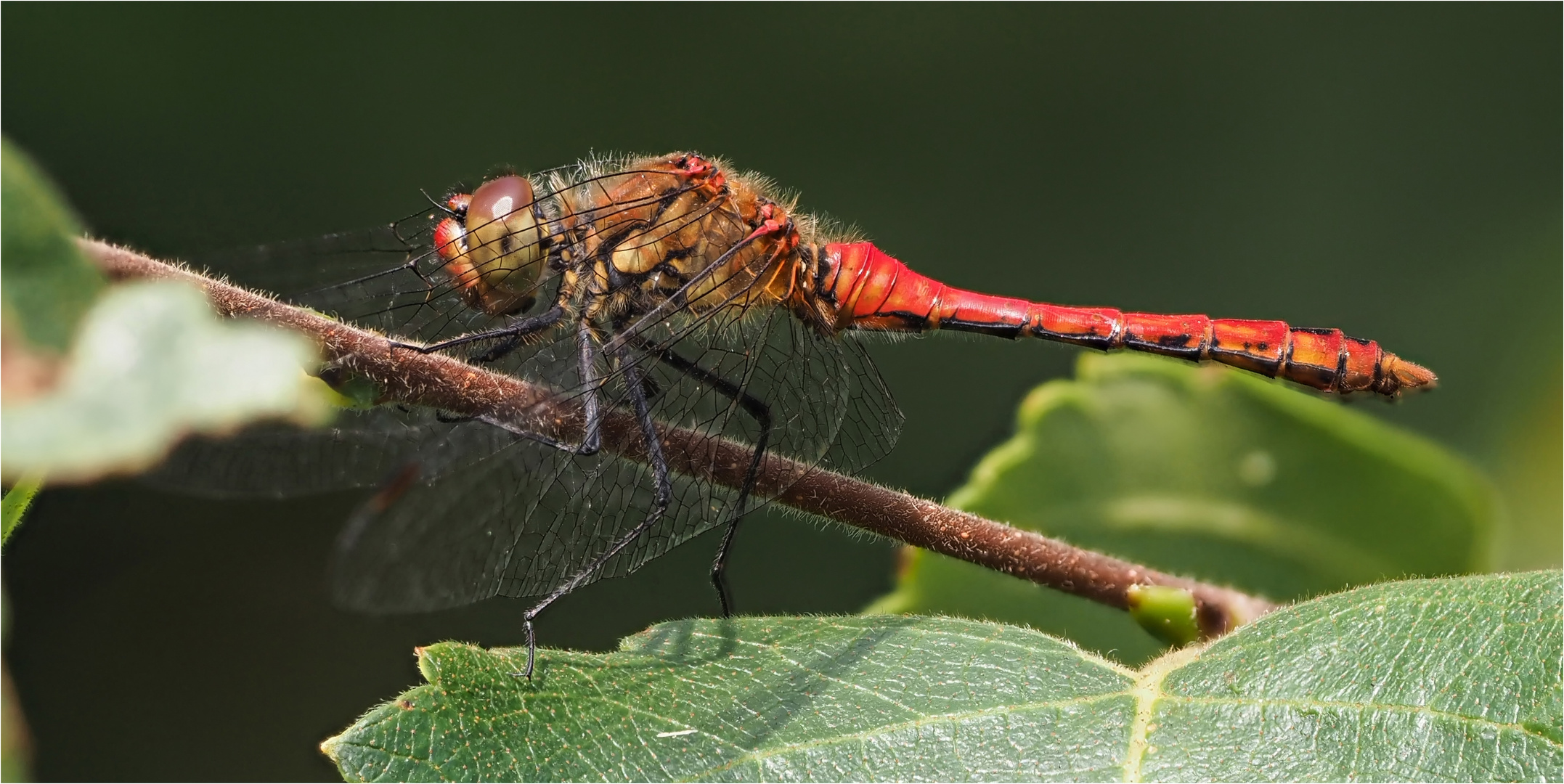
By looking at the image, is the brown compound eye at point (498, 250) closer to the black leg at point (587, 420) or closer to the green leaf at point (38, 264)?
the black leg at point (587, 420)

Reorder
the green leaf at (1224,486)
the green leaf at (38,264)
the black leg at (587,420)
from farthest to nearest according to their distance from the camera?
1. the green leaf at (1224,486)
2. the black leg at (587,420)
3. the green leaf at (38,264)

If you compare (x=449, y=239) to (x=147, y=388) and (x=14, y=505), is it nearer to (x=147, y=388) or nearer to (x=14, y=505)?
(x=14, y=505)

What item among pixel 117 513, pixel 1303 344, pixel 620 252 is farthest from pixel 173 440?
pixel 117 513

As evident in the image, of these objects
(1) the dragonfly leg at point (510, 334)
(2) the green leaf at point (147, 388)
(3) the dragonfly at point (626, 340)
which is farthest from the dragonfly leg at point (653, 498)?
(2) the green leaf at point (147, 388)

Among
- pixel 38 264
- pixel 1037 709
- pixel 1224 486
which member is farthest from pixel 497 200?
pixel 1224 486

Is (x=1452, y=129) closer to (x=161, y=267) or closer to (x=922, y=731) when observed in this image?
(x=922, y=731)

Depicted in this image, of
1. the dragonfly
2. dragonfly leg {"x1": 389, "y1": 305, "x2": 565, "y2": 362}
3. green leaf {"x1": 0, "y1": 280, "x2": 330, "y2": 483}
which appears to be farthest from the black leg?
green leaf {"x1": 0, "y1": 280, "x2": 330, "y2": 483}
